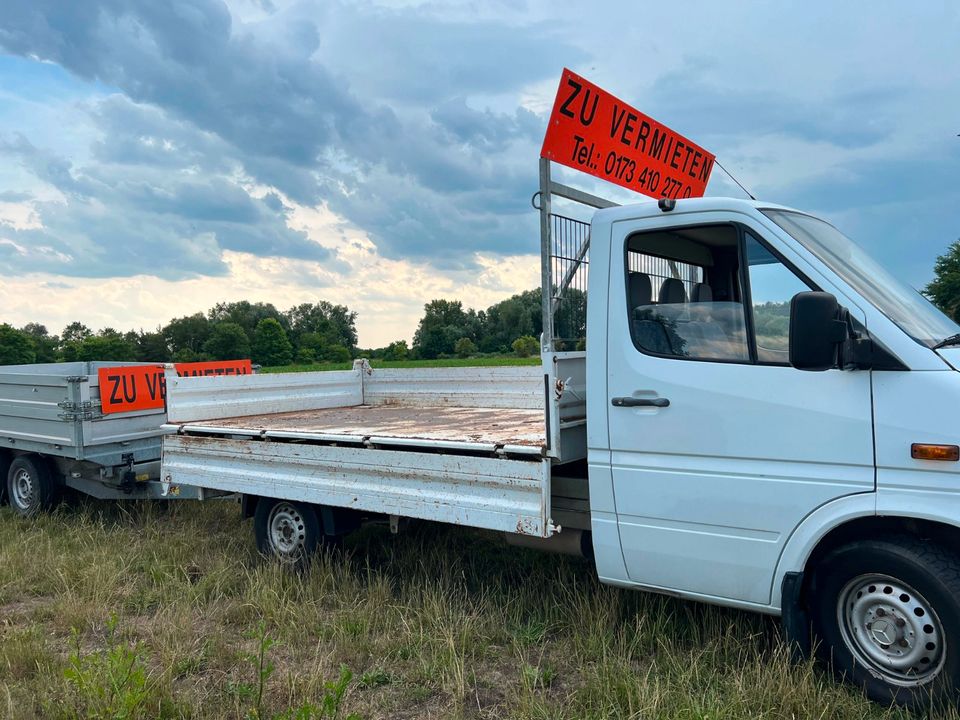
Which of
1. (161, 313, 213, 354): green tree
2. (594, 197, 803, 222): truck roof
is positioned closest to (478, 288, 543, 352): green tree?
(594, 197, 803, 222): truck roof

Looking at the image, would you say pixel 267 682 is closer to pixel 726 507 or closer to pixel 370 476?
pixel 370 476

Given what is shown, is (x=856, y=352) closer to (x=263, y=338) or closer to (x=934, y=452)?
(x=934, y=452)

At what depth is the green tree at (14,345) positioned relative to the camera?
220 feet

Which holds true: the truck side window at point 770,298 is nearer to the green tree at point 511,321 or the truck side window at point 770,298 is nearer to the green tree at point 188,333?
the green tree at point 511,321

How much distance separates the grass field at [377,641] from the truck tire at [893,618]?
14 centimetres

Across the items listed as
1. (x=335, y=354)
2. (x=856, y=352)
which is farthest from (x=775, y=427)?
(x=335, y=354)

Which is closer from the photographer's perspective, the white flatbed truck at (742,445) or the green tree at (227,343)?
the white flatbed truck at (742,445)

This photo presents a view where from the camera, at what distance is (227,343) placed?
53375 mm

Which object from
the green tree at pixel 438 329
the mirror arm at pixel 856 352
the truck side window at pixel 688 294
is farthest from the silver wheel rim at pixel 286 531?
the green tree at pixel 438 329

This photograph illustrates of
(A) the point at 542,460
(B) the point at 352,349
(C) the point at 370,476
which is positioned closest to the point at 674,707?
(A) the point at 542,460

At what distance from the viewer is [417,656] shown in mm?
4113

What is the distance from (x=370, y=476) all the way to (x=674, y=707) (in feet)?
7.62

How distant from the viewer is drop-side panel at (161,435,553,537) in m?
4.08

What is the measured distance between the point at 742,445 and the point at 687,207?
4.04 ft
